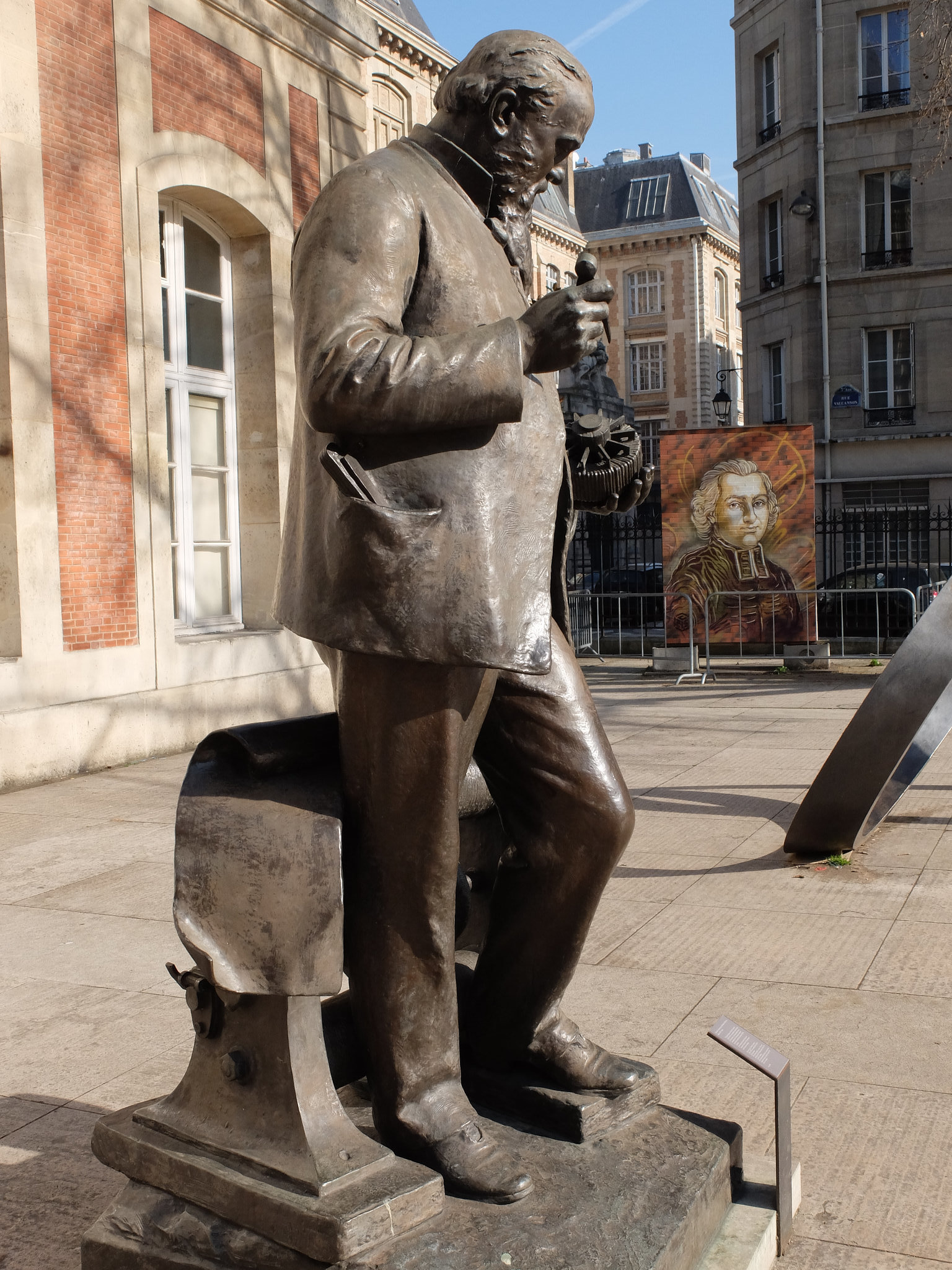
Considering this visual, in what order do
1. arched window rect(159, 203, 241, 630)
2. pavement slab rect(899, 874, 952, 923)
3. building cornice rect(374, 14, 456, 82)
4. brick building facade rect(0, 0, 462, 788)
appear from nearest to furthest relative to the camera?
1. pavement slab rect(899, 874, 952, 923)
2. brick building facade rect(0, 0, 462, 788)
3. arched window rect(159, 203, 241, 630)
4. building cornice rect(374, 14, 456, 82)

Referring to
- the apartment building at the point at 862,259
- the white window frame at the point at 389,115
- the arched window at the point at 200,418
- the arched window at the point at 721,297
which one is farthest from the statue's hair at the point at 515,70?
the arched window at the point at 721,297

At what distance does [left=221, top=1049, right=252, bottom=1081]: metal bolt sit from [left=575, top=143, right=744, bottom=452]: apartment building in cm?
5713

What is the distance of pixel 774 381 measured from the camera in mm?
31234

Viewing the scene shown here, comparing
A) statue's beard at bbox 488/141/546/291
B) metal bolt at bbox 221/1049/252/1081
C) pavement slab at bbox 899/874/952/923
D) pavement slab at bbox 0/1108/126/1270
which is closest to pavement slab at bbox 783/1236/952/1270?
metal bolt at bbox 221/1049/252/1081

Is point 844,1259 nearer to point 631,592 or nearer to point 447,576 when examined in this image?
point 447,576

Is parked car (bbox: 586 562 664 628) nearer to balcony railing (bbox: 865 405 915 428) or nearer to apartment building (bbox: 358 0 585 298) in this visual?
balcony railing (bbox: 865 405 915 428)

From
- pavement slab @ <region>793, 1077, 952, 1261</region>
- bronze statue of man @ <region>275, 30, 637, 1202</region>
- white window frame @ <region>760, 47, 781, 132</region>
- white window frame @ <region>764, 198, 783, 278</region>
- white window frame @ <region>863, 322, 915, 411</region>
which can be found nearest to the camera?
bronze statue of man @ <region>275, 30, 637, 1202</region>

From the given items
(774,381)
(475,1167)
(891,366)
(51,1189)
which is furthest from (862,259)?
(475,1167)

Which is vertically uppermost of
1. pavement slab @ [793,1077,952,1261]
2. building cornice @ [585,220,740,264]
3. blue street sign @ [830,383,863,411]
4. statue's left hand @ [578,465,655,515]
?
building cornice @ [585,220,740,264]

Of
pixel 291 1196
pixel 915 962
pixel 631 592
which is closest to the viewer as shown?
pixel 291 1196

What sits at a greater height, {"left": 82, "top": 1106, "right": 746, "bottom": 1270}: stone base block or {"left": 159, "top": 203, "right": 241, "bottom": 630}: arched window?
{"left": 159, "top": 203, "right": 241, "bottom": 630}: arched window

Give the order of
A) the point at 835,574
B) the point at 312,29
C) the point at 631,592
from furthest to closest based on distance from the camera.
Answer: the point at 835,574 < the point at 631,592 < the point at 312,29

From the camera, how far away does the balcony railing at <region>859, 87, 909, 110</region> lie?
28.4m

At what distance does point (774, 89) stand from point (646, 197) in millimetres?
32015
